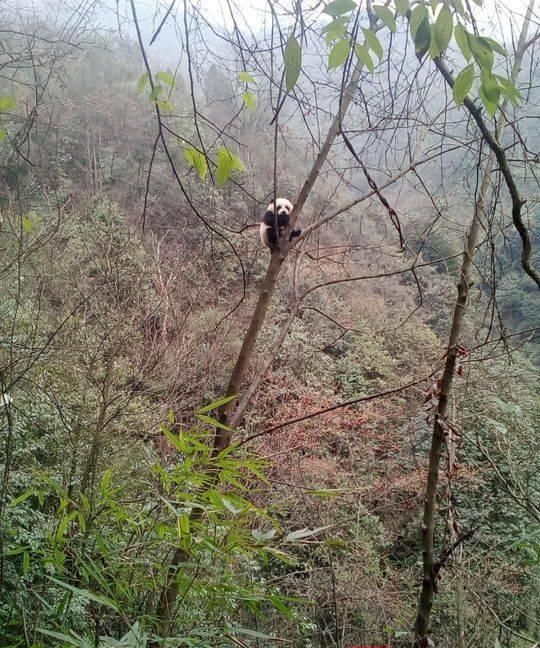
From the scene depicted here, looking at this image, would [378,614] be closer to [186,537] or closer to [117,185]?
[186,537]

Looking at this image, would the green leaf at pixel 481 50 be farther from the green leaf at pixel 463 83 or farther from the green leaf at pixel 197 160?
the green leaf at pixel 197 160

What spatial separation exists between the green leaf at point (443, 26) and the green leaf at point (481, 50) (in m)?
0.03

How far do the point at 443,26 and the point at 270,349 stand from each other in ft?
18.6

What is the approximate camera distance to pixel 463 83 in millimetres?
525

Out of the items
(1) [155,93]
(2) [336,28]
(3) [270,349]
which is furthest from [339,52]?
(3) [270,349]

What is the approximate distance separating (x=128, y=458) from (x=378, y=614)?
2722 millimetres

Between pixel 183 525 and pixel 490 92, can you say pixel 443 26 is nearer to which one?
pixel 490 92

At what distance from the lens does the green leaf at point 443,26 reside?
0.51 m

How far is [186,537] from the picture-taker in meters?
0.76

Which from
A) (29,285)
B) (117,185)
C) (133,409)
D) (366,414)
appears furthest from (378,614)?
(117,185)

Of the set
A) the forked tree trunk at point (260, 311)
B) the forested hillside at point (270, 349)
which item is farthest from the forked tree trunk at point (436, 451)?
the forked tree trunk at point (260, 311)

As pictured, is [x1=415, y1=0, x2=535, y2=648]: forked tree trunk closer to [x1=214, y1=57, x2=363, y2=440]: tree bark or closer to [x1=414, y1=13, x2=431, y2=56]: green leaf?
[x1=214, y1=57, x2=363, y2=440]: tree bark

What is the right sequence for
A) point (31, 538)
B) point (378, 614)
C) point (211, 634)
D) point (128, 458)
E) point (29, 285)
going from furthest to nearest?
point (29, 285)
point (378, 614)
point (128, 458)
point (31, 538)
point (211, 634)

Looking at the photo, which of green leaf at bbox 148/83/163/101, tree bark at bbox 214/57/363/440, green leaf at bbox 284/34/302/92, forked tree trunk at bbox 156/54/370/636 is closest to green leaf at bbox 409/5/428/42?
green leaf at bbox 284/34/302/92
